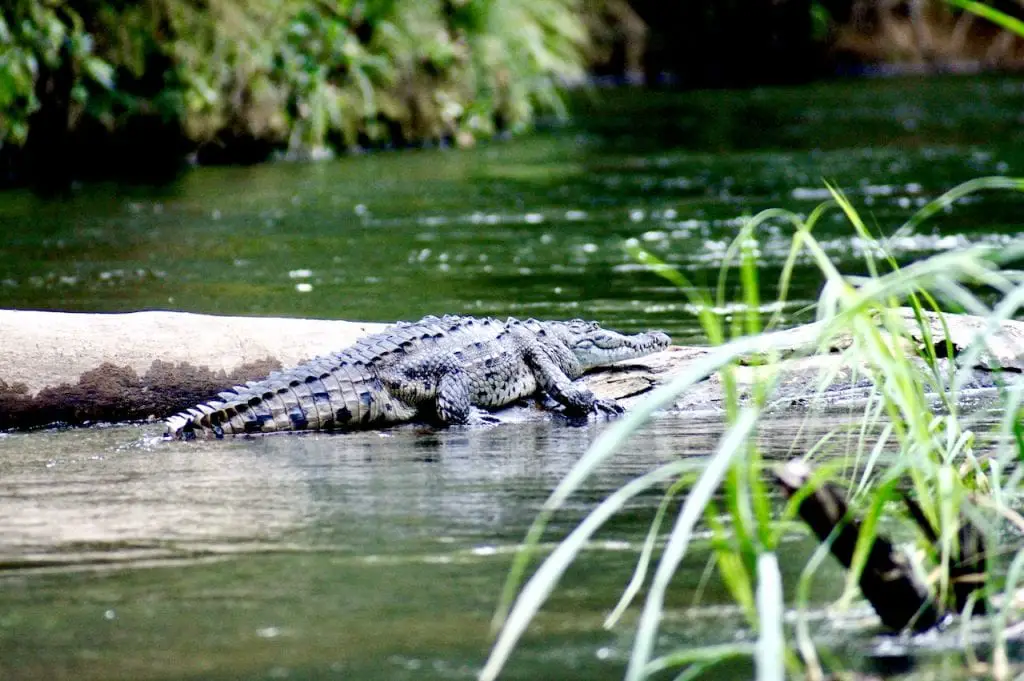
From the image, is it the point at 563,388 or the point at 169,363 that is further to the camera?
the point at 563,388

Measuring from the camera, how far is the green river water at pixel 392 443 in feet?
12.5

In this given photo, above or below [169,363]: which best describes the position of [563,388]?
below

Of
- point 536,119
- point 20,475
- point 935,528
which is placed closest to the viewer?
point 935,528

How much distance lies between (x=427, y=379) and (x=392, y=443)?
1.63 ft

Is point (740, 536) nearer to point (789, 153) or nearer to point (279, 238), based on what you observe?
point (279, 238)

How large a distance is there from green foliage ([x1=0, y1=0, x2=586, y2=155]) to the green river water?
0.89 meters

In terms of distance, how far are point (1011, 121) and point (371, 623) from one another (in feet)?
71.8

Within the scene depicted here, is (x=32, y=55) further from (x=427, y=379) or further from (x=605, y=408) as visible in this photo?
(x=605, y=408)

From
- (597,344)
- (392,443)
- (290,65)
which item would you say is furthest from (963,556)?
(290,65)

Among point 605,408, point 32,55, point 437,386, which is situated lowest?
point 605,408

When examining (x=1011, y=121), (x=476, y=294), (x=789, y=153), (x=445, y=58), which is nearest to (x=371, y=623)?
(x=476, y=294)

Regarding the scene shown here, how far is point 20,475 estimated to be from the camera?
5.73m

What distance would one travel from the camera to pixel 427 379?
6941mm

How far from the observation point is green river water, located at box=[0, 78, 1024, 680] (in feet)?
12.5
